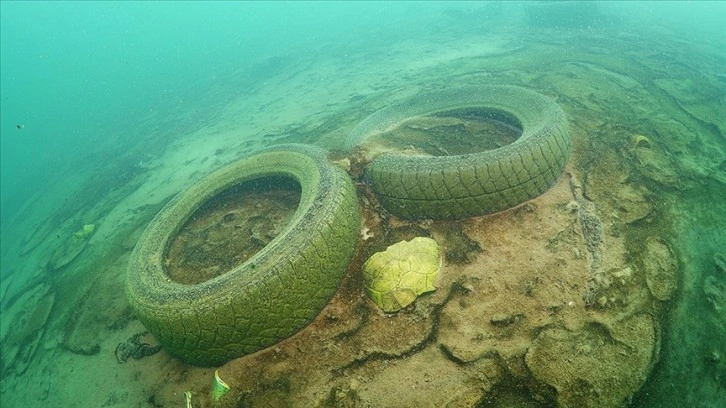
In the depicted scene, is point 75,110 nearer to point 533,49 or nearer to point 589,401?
point 533,49

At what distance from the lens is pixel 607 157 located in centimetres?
588

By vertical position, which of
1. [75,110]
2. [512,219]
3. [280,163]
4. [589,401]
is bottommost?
[75,110]

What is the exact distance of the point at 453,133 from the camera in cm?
689

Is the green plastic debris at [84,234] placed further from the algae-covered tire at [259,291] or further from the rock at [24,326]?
the algae-covered tire at [259,291]

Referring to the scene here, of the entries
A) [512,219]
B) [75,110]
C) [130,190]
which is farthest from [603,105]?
[75,110]

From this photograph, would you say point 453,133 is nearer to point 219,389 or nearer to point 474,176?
point 474,176

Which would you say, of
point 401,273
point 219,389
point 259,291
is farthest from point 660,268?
point 219,389

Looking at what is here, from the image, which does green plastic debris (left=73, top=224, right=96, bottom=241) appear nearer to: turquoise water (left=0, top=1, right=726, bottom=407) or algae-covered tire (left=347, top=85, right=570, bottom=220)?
turquoise water (left=0, top=1, right=726, bottom=407)

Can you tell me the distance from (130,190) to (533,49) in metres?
15.5

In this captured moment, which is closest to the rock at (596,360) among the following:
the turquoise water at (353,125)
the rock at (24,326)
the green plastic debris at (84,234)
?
the turquoise water at (353,125)

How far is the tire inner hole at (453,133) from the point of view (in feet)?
20.9

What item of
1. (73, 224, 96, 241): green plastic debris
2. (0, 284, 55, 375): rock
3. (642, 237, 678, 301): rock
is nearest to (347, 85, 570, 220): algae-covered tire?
(642, 237, 678, 301): rock

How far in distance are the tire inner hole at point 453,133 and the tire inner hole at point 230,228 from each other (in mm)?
1978

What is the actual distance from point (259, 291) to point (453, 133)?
4.78 meters
